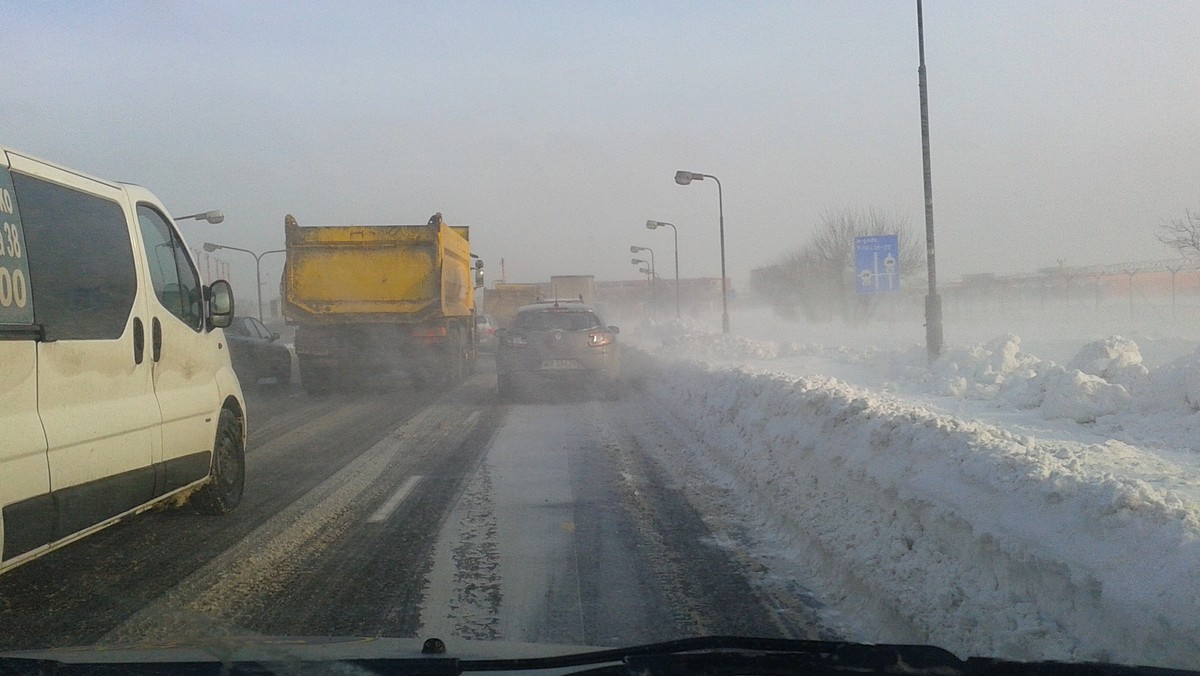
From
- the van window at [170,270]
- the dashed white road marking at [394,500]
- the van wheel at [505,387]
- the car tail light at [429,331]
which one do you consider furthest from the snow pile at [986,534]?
the car tail light at [429,331]

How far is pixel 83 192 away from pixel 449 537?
310 centimetres

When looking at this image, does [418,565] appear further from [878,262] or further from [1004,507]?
[878,262]

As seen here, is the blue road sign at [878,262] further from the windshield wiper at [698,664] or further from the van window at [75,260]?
the windshield wiper at [698,664]

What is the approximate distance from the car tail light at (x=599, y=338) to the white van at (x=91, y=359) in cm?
995

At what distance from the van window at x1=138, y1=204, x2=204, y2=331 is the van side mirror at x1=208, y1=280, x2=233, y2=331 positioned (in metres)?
0.08

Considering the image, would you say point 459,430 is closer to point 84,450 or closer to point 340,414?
point 340,414

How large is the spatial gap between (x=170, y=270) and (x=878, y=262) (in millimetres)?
16927

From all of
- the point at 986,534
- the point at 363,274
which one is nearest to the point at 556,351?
the point at 363,274

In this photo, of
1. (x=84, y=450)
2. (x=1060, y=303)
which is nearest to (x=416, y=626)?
(x=84, y=450)

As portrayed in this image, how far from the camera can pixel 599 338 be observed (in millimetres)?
16469

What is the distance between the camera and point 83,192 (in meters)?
5.06

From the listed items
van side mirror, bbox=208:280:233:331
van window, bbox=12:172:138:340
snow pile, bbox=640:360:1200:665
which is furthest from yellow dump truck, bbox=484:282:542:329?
van window, bbox=12:172:138:340

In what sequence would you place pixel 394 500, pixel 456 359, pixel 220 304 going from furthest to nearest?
1. pixel 456 359
2. pixel 394 500
3. pixel 220 304

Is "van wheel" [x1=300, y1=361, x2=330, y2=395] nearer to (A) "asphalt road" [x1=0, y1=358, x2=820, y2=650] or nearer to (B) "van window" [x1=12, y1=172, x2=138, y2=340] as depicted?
(A) "asphalt road" [x1=0, y1=358, x2=820, y2=650]
